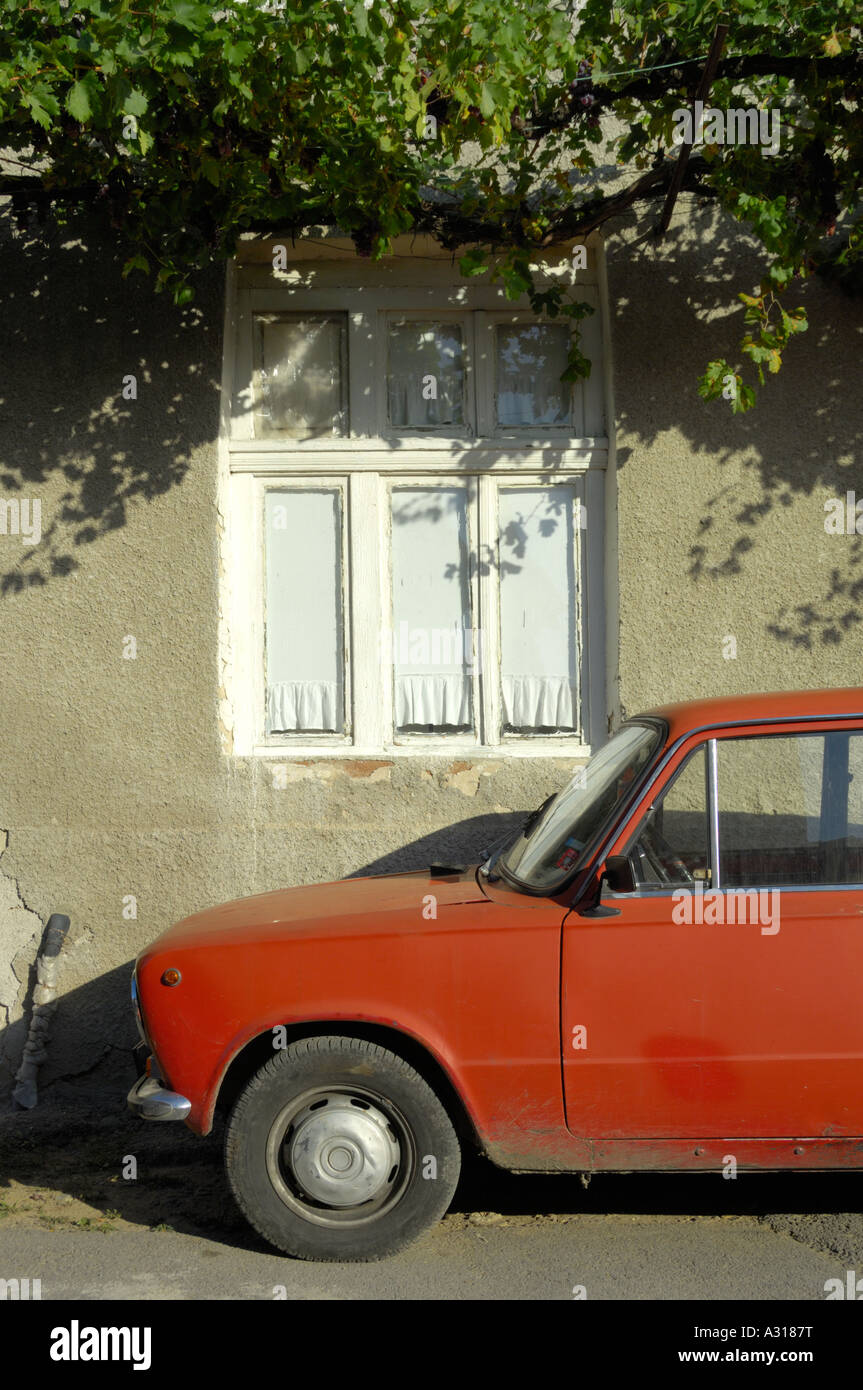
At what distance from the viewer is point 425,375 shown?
21.3 ft

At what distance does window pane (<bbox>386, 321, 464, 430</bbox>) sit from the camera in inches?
255

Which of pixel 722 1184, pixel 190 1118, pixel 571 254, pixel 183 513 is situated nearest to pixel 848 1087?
pixel 722 1184

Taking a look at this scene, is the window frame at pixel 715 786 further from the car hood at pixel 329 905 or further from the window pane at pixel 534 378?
the window pane at pixel 534 378

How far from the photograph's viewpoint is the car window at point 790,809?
→ 3.77 m

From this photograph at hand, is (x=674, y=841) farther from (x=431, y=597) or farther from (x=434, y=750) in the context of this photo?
(x=431, y=597)

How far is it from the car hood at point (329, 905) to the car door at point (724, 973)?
1.78 feet

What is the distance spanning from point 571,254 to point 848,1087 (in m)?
4.47

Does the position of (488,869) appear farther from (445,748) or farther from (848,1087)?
(445,748)

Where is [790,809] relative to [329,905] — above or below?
above

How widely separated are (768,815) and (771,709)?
354 millimetres

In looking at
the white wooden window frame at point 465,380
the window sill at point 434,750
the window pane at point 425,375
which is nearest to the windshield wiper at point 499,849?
the window sill at point 434,750

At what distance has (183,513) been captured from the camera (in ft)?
20.0

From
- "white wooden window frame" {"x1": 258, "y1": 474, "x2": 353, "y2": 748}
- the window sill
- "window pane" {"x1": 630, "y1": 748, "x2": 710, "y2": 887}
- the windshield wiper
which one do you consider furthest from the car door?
"white wooden window frame" {"x1": 258, "y1": 474, "x2": 353, "y2": 748}

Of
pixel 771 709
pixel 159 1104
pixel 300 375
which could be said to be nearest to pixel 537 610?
pixel 300 375
